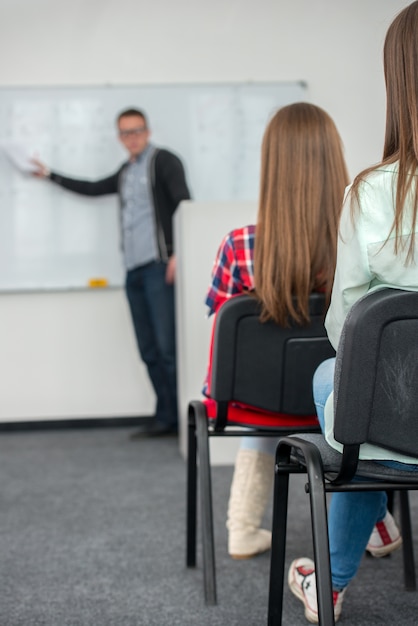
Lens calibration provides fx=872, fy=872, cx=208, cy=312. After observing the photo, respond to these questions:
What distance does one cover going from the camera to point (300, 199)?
72.0 inches

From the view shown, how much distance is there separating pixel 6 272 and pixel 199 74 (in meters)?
1.49

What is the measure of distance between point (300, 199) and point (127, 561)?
3.27 ft

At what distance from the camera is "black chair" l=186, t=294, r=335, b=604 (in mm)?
1759

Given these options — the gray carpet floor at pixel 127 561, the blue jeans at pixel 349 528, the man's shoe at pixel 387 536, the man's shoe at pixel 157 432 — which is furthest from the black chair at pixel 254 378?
the man's shoe at pixel 157 432

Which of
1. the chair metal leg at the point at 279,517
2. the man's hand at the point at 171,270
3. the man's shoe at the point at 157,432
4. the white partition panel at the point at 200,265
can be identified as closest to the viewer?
the chair metal leg at the point at 279,517

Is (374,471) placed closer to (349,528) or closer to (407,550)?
(349,528)

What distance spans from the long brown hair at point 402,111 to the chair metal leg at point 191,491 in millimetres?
828

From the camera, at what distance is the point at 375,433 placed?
3.86 ft

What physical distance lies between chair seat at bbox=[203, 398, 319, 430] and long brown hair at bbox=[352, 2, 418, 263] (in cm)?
73

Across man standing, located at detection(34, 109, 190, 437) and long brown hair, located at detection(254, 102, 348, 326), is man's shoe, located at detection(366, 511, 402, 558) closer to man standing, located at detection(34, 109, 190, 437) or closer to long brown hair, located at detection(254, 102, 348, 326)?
long brown hair, located at detection(254, 102, 348, 326)

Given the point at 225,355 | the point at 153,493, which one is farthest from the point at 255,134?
the point at 225,355

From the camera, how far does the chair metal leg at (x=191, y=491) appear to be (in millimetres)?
1957

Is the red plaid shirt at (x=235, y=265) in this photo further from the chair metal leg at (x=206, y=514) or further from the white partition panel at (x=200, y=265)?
the white partition panel at (x=200, y=265)

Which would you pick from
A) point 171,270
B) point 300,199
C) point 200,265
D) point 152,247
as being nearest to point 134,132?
point 152,247
